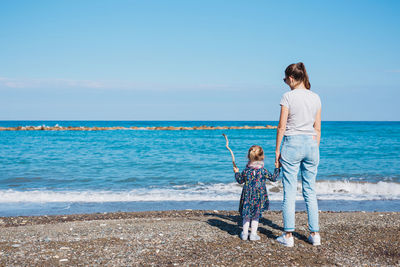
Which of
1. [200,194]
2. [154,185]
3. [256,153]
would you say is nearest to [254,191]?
[256,153]

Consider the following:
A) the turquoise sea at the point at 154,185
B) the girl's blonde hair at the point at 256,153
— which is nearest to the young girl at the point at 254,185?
the girl's blonde hair at the point at 256,153

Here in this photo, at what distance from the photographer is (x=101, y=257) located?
13.6 feet

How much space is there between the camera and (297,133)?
410cm

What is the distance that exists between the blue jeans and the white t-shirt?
0.09 m

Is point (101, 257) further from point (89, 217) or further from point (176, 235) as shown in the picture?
point (89, 217)

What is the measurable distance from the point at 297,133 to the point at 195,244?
2035 mm

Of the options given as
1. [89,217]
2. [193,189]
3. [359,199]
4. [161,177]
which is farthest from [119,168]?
[359,199]

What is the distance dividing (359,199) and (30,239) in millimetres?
8277

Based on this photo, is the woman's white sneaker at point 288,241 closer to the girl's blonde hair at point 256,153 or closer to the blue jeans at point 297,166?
the blue jeans at point 297,166

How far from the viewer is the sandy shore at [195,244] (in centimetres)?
404

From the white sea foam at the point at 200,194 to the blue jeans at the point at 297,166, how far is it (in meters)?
5.25

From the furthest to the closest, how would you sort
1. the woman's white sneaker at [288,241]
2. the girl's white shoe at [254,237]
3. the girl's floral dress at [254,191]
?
the girl's white shoe at [254,237] → the girl's floral dress at [254,191] → the woman's white sneaker at [288,241]

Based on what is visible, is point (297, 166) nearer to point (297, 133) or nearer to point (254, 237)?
point (297, 133)

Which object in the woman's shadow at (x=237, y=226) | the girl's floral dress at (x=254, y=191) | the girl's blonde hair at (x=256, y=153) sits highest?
the girl's blonde hair at (x=256, y=153)
